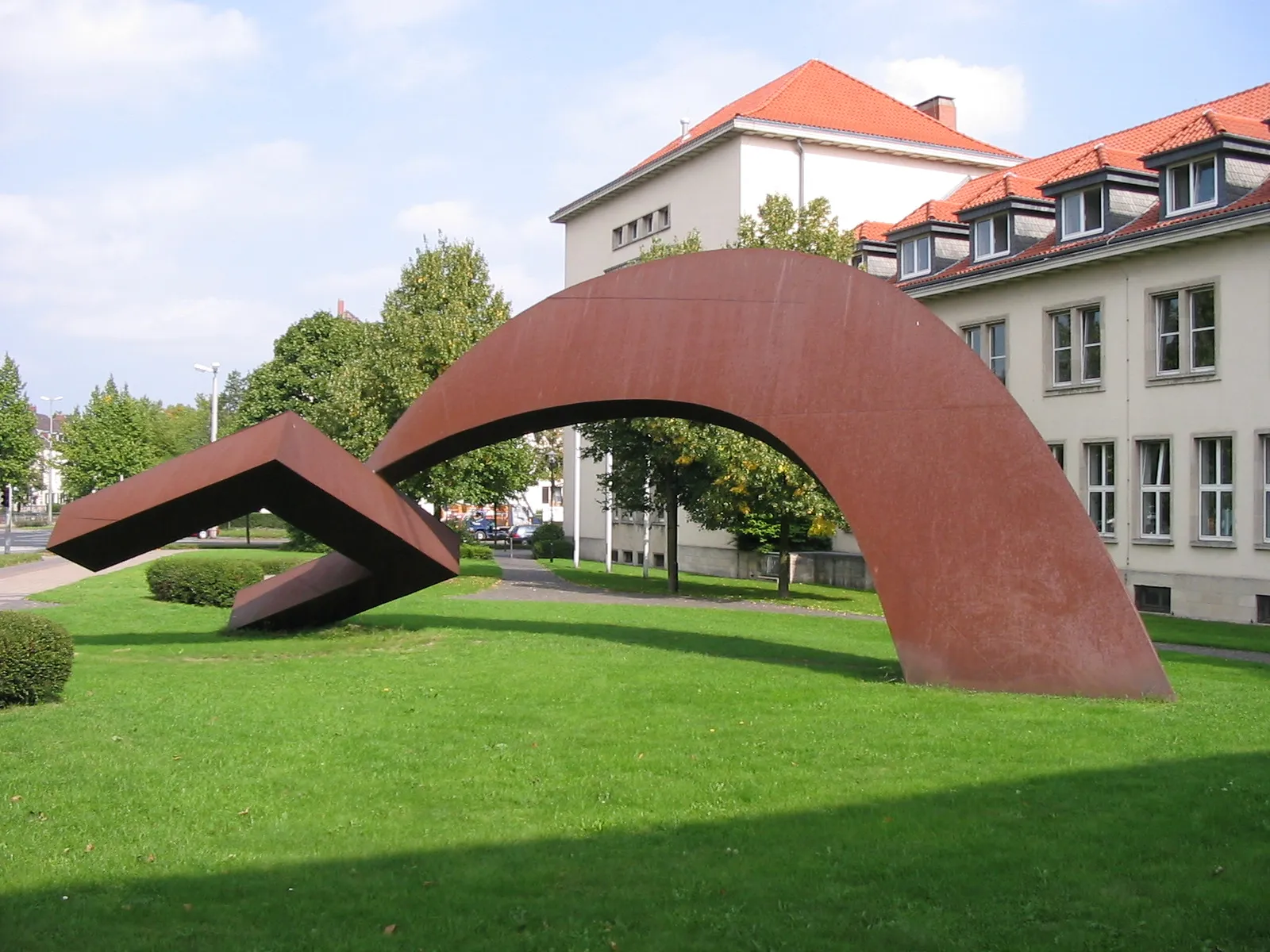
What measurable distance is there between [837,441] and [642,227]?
36518 millimetres

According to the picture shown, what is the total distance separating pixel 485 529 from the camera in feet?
239

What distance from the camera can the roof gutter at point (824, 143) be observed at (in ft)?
135

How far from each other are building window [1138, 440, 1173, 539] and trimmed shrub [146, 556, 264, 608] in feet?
63.0

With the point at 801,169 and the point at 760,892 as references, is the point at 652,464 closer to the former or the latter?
the point at 801,169

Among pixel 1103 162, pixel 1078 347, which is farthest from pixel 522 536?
pixel 1103 162

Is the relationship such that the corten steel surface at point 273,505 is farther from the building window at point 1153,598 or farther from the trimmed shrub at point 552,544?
the trimmed shrub at point 552,544

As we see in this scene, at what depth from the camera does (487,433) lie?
14773 millimetres

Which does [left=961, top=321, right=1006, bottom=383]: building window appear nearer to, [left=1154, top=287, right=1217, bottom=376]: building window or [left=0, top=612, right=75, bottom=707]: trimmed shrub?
[left=1154, top=287, right=1217, bottom=376]: building window

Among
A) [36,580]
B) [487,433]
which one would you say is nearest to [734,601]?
[487,433]

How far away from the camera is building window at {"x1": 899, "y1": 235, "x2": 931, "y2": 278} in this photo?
35.9m

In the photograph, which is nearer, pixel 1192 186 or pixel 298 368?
pixel 1192 186

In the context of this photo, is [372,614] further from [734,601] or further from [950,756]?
[950,756]

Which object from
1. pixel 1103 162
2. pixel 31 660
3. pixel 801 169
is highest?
pixel 801 169

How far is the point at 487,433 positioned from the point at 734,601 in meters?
15.4
